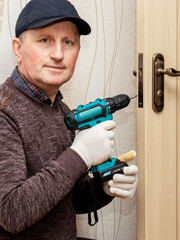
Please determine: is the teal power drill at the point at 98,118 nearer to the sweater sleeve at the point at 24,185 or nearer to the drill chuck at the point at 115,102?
the drill chuck at the point at 115,102

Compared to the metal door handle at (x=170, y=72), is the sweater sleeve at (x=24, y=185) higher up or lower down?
lower down

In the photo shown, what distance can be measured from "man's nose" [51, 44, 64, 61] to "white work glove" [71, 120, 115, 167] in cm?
22

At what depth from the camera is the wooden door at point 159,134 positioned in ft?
3.35

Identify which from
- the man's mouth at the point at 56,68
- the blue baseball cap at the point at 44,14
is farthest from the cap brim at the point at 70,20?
the man's mouth at the point at 56,68

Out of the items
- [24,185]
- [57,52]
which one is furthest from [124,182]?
[57,52]

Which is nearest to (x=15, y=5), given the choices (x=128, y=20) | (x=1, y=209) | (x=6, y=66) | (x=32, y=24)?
(x=6, y=66)

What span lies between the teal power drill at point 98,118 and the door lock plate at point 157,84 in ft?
0.51

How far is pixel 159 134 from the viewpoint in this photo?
3.54ft

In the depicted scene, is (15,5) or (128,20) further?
(128,20)

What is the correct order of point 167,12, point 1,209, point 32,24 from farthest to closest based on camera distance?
point 167,12 < point 32,24 < point 1,209

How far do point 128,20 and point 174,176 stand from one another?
651 millimetres

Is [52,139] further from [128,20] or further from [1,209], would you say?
[128,20]

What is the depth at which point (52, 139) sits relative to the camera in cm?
91

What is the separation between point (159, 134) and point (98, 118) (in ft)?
0.93
